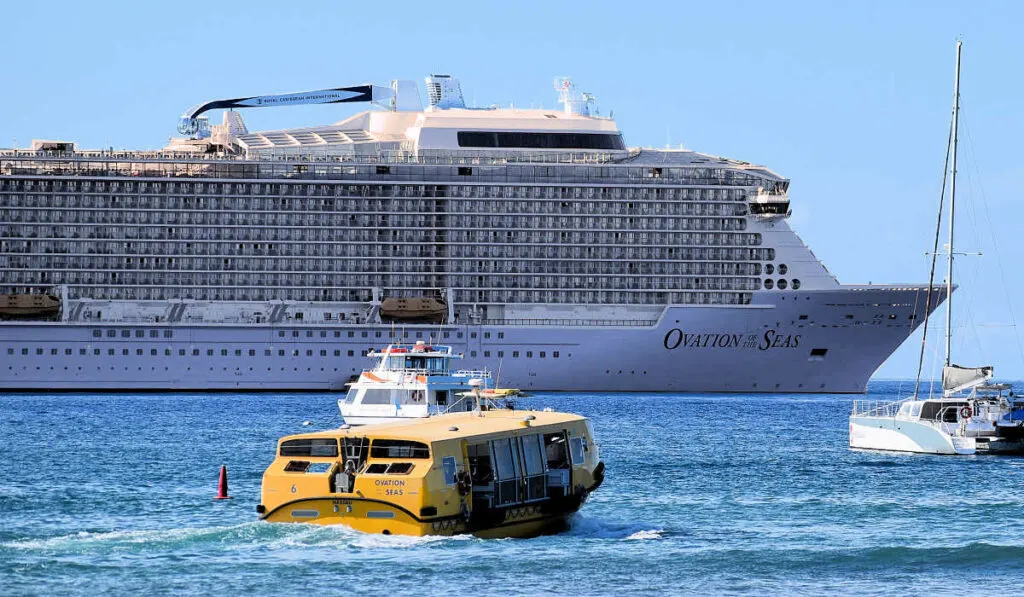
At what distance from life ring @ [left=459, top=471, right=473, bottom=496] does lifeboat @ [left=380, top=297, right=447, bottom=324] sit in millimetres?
70873

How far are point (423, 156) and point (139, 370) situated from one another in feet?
68.0

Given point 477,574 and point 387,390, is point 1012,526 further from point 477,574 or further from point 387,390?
point 387,390

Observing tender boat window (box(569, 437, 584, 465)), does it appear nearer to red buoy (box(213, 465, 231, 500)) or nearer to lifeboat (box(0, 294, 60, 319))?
red buoy (box(213, 465, 231, 500))

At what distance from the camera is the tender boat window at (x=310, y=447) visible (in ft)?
107

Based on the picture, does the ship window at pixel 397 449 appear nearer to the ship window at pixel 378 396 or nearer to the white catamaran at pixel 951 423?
the ship window at pixel 378 396

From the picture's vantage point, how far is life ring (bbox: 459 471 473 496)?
32719mm

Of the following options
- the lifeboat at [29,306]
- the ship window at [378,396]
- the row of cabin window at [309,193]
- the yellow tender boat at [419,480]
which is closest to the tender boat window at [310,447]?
the yellow tender boat at [419,480]

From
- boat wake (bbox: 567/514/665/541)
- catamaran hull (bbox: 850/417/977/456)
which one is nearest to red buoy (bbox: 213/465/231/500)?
boat wake (bbox: 567/514/665/541)

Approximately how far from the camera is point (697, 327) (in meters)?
104

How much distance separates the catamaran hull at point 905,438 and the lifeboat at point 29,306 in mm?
56532

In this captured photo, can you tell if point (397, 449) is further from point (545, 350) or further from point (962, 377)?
point (545, 350)

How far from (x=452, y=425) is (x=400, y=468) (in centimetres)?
285

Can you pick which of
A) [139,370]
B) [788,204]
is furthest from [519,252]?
[139,370]

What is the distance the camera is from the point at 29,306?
102 meters
